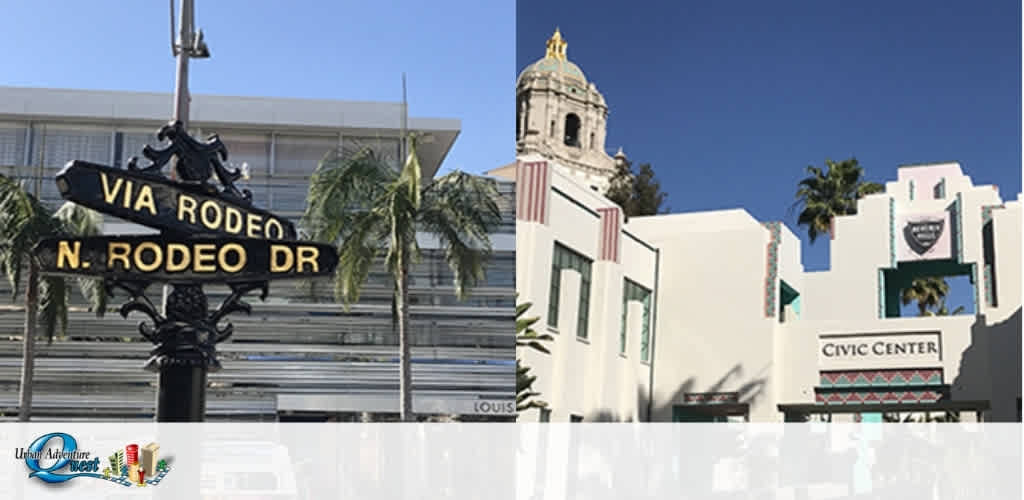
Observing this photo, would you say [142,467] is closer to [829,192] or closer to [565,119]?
[829,192]

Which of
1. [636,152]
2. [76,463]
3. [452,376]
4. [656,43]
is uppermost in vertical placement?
[656,43]

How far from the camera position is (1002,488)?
1366 centimetres

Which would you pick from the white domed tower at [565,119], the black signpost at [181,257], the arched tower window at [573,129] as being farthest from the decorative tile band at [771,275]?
the black signpost at [181,257]

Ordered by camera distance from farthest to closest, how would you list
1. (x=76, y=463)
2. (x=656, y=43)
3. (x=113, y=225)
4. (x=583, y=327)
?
(x=113, y=225)
(x=583, y=327)
(x=656, y=43)
(x=76, y=463)

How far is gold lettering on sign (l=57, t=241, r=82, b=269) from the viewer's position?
684 centimetres

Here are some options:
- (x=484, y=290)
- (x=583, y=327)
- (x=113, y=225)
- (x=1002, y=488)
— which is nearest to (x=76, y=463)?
(x=583, y=327)

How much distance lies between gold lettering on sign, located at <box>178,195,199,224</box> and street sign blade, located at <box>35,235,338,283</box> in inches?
5.1

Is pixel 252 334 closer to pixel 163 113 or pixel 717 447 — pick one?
pixel 163 113

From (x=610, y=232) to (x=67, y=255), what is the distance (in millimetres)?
9513

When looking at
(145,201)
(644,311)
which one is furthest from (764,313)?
(145,201)

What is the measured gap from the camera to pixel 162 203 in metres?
6.82

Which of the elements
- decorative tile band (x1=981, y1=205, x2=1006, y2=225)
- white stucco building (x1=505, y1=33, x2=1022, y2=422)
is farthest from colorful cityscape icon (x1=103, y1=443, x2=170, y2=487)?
decorative tile band (x1=981, y1=205, x2=1006, y2=225)

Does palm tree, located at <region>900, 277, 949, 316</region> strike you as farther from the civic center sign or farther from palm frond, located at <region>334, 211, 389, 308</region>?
palm frond, located at <region>334, 211, 389, 308</region>

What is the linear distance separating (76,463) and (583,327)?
6.33m
